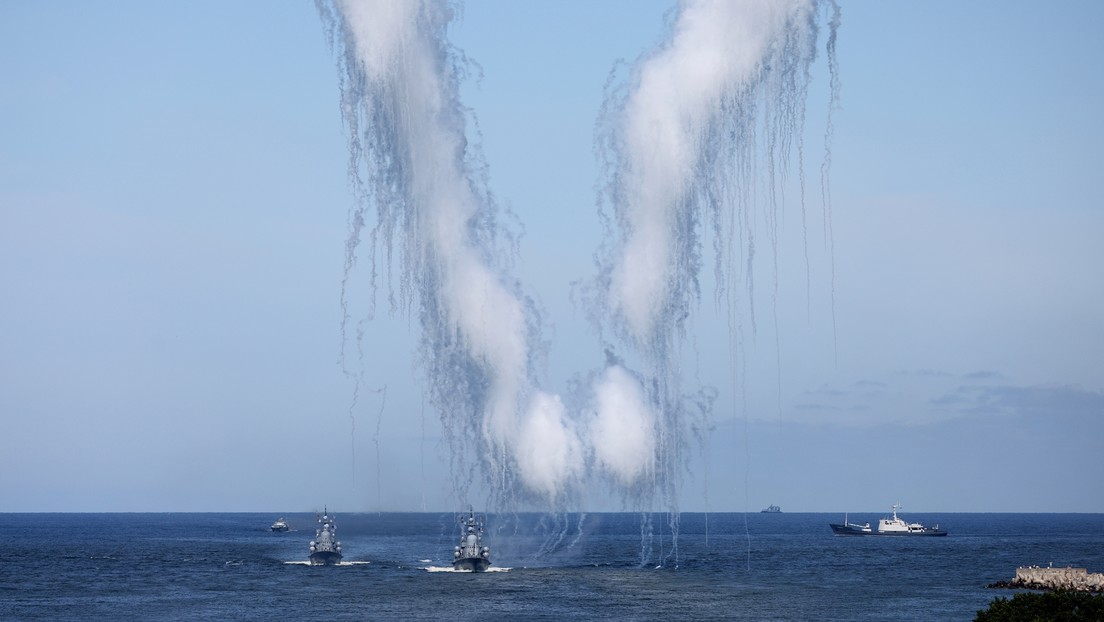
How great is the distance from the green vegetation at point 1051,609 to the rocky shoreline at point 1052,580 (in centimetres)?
5858

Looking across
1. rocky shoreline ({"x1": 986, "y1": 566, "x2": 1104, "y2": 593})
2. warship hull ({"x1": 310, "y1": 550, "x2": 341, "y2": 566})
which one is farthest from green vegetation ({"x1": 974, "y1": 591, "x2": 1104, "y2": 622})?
warship hull ({"x1": 310, "y1": 550, "x2": 341, "y2": 566})

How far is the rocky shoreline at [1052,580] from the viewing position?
124 metres

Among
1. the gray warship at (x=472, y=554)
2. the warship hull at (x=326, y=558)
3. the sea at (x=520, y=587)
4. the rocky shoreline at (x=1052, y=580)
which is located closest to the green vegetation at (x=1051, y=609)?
the sea at (x=520, y=587)

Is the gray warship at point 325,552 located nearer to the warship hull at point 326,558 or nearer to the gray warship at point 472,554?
the warship hull at point 326,558

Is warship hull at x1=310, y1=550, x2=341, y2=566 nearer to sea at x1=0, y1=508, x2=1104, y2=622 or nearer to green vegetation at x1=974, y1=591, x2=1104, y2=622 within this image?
sea at x1=0, y1=508, x2=1104, y2=622

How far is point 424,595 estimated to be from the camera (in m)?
118

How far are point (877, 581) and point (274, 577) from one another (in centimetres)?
6474

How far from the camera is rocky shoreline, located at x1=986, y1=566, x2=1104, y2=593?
124125mm

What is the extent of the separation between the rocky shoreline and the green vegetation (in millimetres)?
58580

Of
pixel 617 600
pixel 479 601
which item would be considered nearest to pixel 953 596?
pixel 617 600

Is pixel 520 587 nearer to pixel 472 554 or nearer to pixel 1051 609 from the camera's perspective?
pixel 472 554

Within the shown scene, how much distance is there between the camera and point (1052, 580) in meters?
127

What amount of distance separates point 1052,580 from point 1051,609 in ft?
211

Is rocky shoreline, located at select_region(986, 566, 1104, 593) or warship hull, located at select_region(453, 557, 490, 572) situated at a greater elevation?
warship hull, located at select_region(453, 557, 490, 572)
